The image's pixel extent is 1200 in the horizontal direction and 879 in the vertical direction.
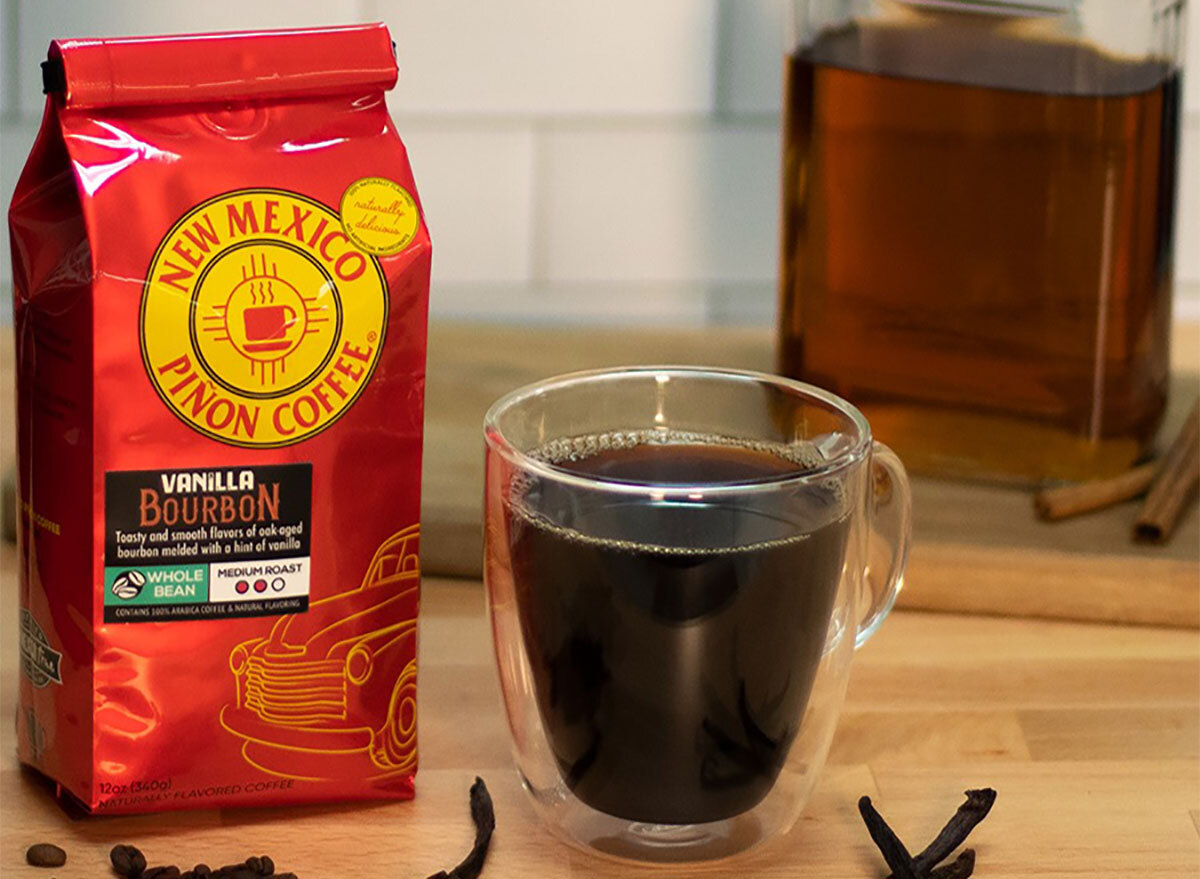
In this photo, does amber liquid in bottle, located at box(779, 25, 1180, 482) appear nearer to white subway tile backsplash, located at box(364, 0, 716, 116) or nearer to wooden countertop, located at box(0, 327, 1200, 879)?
wooden countertop, located at box(0, 327, 1200, 879)

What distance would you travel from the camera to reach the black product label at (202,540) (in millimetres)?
678

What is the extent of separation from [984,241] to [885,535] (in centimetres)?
29

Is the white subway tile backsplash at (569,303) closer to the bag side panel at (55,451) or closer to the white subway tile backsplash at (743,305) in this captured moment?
the white subway tile backsplash at (743,305)

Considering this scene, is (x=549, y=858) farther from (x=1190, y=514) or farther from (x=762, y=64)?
(x=762, y=64)

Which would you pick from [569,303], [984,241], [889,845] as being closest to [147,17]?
[569,303]

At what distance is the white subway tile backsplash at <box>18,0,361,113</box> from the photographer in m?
1.27

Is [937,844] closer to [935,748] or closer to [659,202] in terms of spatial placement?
[935,748]

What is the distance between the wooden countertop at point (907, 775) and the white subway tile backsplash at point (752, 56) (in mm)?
547

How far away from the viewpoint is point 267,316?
67 centimetres

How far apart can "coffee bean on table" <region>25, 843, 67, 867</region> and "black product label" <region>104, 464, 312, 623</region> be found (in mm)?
92

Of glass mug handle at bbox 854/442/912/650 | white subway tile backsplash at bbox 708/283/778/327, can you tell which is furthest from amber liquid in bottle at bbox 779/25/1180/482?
white subway tile backsplash at bbox 708/283/778/327

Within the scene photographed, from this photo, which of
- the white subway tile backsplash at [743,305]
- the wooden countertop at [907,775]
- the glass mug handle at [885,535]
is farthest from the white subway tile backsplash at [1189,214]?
the glass mug handle at [885,535]

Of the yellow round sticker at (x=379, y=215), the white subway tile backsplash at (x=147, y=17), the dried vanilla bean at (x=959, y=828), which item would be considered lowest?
the dried vanilla bean at (x=959, y=828)

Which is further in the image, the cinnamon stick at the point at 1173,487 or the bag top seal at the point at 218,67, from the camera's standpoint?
the cinnamon stick at the point at 1173,487
